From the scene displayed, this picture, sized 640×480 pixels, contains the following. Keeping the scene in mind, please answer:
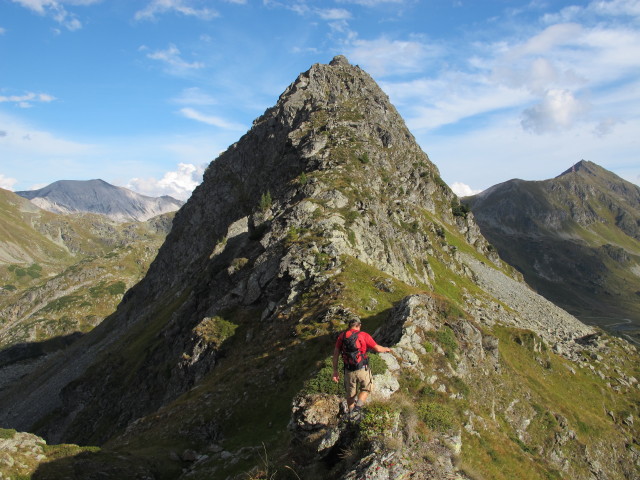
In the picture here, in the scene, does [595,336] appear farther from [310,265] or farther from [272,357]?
[272,357]

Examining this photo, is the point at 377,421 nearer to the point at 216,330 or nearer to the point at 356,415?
the point at 356,415

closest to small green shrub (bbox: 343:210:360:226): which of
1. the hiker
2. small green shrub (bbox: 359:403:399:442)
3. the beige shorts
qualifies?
the hiker

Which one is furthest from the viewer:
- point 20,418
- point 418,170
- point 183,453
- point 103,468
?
point 418,170

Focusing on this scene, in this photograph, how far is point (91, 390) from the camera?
82438 millimetres

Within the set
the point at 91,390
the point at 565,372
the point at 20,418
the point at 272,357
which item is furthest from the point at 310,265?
the point at 20,418

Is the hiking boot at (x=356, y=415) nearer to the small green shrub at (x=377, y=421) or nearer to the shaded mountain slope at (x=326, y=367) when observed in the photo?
the small green shrub at (x=377, y=421)

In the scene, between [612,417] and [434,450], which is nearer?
[434,450]

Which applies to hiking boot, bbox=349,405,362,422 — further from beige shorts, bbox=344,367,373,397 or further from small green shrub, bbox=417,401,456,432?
small green shrub, bbox=417,401,456,432

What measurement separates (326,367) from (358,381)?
5.44 m

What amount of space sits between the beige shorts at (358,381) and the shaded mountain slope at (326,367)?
1019 mm

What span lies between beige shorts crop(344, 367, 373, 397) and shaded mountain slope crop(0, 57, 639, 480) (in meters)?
1.02

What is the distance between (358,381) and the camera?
14.5 m

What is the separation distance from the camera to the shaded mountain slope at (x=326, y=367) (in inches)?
612

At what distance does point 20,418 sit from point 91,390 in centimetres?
3895
